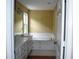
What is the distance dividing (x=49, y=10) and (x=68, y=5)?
20.0 feet

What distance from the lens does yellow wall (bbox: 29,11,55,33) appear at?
8164mm

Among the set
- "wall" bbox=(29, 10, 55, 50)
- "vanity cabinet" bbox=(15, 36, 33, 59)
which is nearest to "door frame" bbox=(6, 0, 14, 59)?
"vanity cabinet" bbox=(15, 36, 33, 59)

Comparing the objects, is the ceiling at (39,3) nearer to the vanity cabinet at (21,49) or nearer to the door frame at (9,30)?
the vanity cabinet at (21,49)

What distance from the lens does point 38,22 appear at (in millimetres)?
8234

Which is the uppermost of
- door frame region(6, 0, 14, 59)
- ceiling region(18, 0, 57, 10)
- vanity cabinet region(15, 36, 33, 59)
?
ceiling region(18, 0, 57, 10)

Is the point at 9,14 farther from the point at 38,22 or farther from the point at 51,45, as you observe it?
the point at 38,22

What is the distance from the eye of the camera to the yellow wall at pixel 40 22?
8.16 meters

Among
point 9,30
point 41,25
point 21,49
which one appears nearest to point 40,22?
point 41,25

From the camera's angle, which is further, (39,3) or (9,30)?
(39,3)

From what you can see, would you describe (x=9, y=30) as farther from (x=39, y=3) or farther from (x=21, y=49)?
(x=39, y=3)

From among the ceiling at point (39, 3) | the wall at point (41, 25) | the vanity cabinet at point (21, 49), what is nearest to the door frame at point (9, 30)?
the vanity cabinet at point (21, 49)

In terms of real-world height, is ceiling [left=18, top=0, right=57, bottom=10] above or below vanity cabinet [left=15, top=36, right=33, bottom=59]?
above

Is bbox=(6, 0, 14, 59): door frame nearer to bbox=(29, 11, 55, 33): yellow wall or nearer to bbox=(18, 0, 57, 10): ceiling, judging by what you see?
bbox=(18, 0, 57, 10): ceiling

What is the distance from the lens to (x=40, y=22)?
823cm
